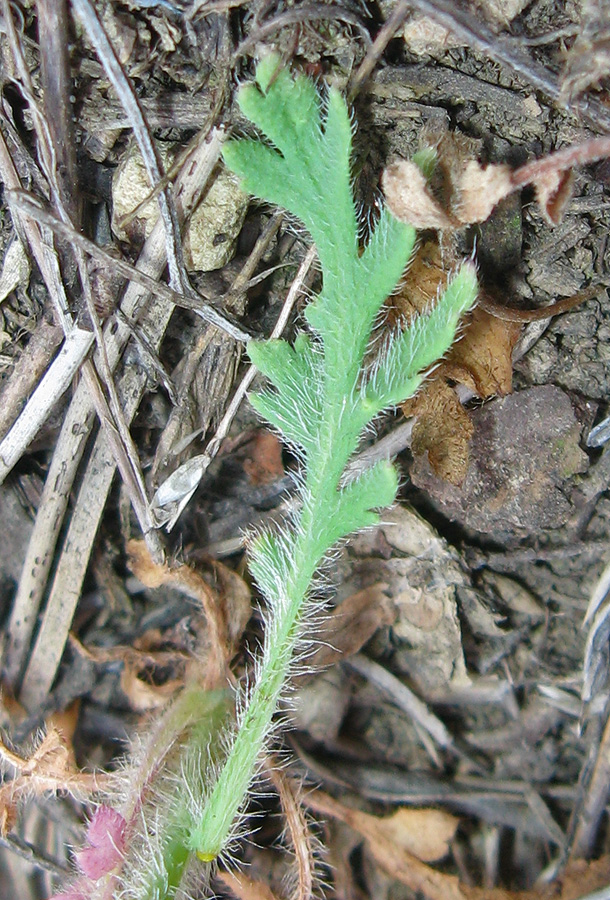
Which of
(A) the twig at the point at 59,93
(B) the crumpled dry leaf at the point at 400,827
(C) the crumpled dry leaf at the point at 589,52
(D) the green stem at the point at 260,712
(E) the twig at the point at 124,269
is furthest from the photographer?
(B) the crumpled dry leaf at the point at 400,827

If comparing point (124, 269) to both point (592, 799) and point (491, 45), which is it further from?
point (592, 799)

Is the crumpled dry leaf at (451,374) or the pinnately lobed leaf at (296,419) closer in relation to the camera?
the pinnately lobed leaf at (296,419)

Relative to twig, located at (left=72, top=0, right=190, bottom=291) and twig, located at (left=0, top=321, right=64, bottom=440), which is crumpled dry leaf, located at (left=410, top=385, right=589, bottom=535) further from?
twig, located at (left=0, top=321, right=64, bottom=440)

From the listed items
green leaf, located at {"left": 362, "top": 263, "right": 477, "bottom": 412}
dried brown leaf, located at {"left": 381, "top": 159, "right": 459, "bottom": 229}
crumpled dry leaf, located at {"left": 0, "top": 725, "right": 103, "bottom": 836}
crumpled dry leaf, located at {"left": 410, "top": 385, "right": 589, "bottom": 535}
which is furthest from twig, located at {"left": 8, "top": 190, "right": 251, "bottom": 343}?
crumpled dry leaf, located at {"left": 0, "top": 725, "right": 103, "bottom": 836}

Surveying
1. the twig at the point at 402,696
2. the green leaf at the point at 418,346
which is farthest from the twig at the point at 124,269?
the twig at the point at 402,696

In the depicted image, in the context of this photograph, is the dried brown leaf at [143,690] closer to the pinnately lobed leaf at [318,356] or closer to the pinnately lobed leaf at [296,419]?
the pinnately lobed leaf at [296,419]

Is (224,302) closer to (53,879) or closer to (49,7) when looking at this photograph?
(49,7)

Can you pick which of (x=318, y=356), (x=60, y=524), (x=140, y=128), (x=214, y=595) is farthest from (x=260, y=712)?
(x=140, y=128)

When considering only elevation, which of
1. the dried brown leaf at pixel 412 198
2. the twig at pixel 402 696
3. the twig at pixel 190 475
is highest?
the dried brown leaf at pixel 412 198

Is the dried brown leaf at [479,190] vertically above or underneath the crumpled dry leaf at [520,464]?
above
